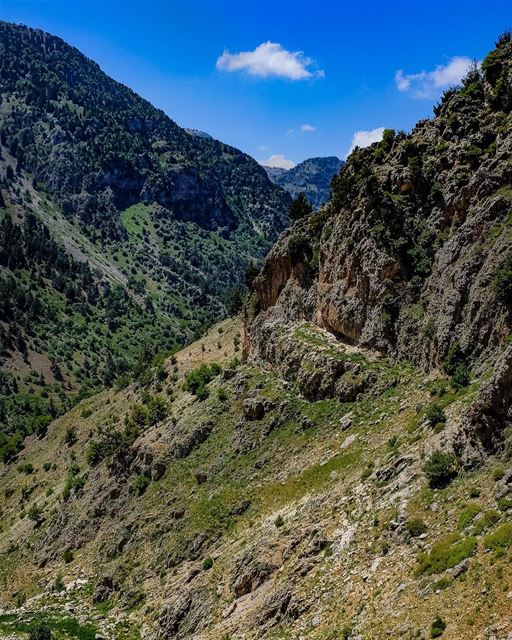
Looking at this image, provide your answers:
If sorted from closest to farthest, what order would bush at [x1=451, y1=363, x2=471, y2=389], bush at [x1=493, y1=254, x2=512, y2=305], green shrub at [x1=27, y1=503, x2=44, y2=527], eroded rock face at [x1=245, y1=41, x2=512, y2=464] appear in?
bush at [x1=493, y1=254, x2=512, y2=305]
bush at [x1=451, y1=363, x2=471, y2=389]
eroded rock face at [x1=245, y1=41, x2=512, y2=464]
green shrub at [x1=27, y1=503, x2=44, y2=527]

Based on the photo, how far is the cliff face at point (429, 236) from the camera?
1280 inches

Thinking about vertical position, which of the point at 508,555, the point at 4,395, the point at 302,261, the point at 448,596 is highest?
the point at 302,261

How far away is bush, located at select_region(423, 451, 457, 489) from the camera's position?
23922 millimetres

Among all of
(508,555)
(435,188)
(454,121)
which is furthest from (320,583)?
(454,121)

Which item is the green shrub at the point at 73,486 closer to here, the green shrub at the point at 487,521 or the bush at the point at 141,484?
→ the bush at the point at 141,484

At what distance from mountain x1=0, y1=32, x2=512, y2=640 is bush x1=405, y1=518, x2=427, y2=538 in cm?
8

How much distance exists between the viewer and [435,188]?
39.7 metres

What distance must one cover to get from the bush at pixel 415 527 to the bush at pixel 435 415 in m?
6.39

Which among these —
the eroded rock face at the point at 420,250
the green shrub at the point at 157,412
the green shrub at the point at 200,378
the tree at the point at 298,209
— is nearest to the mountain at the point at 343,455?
the eroded rock face at the point at 420,250

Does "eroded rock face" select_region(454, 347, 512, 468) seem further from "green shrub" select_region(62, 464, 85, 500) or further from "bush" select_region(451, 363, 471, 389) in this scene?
"green shrub" select_region(62, 464, 85, 500)

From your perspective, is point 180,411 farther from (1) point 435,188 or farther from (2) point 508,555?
(2) point 508,555

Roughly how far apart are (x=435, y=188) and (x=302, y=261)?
53.8 ft

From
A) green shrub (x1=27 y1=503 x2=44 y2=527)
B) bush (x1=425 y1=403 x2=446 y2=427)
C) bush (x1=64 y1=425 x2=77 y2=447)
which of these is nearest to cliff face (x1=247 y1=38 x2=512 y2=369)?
bush (x1=425 y1=403 x2=446 y2=427)

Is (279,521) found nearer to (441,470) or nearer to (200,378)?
(441,470)
